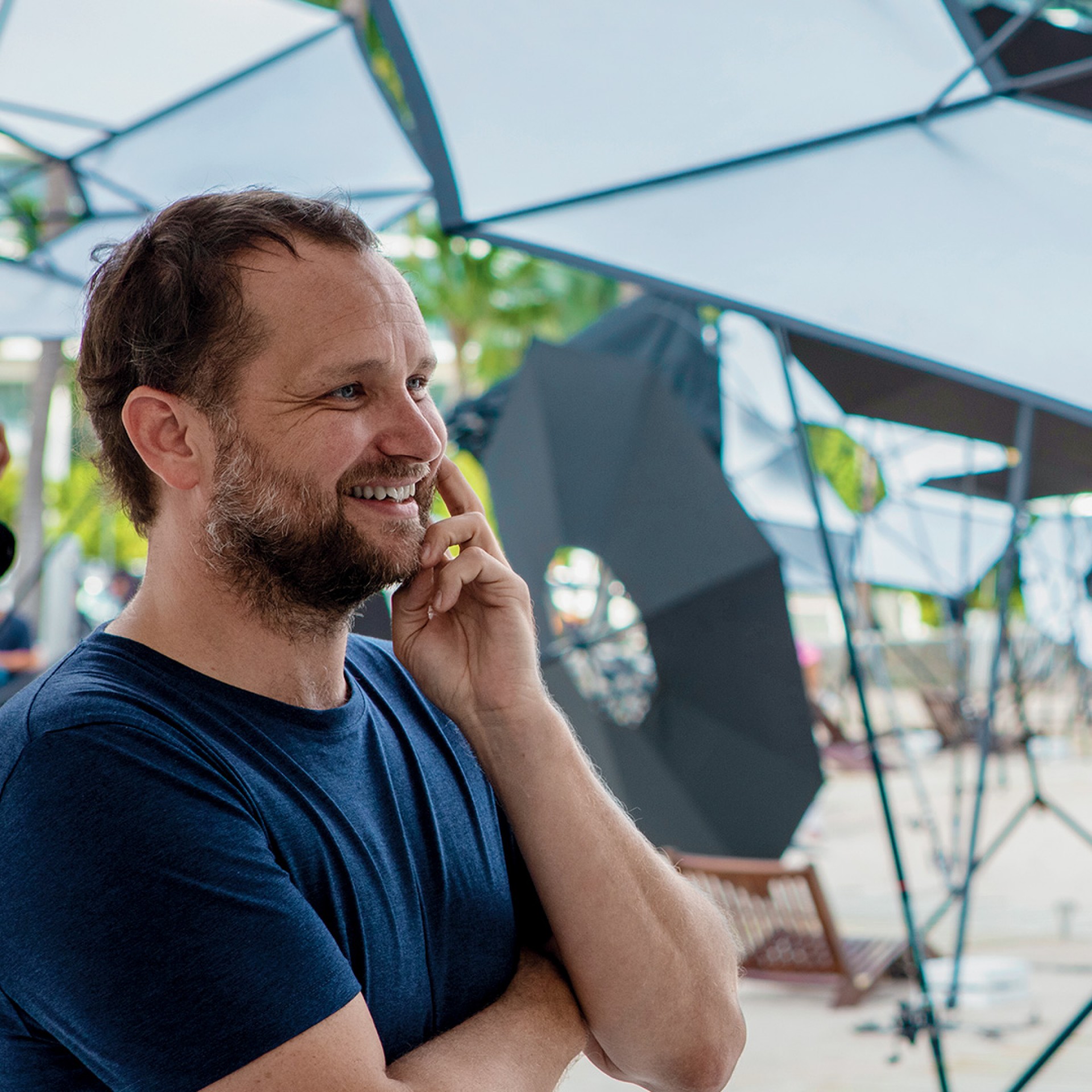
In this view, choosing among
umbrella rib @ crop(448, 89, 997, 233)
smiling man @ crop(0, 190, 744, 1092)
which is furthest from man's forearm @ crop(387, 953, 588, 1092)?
umbrella rib @ crop(448, 89, 997, 233)

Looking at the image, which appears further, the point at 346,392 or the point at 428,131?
the point at 428,131

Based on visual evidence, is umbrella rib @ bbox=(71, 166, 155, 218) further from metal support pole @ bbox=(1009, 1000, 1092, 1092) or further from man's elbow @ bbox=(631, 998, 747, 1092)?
man's elbow @ bbox=(631, 998, 747, 1092)

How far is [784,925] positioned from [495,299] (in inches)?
1028

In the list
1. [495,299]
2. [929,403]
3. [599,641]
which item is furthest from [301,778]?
Answer: [495,299]

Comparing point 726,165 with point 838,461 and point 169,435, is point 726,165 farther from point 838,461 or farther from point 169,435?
point 838,461

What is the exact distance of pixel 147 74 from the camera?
6910 millimetres

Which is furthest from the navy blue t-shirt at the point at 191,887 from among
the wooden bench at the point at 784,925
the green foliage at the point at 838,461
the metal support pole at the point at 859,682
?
the green foliage at the point at 838,461

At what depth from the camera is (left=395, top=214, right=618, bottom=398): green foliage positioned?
30891 millimetres

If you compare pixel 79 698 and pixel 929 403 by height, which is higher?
pixel 79 698

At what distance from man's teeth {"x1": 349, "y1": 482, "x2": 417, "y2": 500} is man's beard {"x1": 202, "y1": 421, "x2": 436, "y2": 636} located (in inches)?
0.5

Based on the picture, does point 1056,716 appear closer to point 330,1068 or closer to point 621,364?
point 621,364

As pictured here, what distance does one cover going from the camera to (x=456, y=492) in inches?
86.2

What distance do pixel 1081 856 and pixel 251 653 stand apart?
10.3m

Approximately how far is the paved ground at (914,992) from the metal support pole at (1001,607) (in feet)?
1.54
